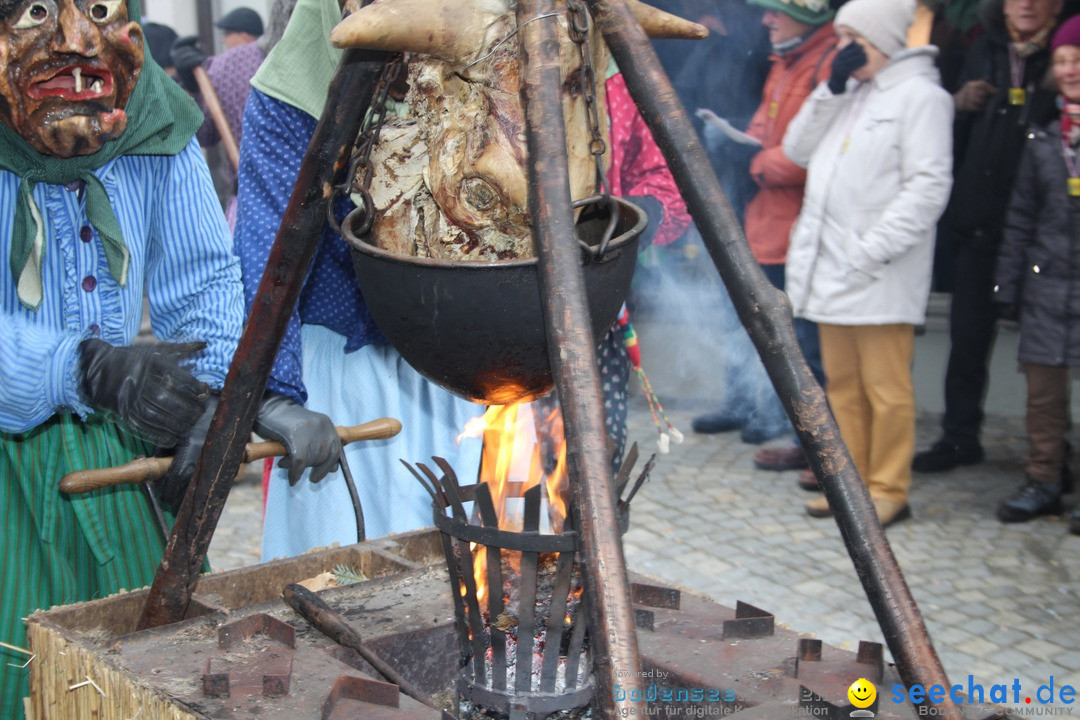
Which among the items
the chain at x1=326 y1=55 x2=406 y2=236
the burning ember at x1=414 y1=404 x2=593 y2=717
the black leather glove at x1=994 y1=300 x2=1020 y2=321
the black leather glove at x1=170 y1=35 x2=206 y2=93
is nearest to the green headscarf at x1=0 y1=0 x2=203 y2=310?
the chain at x1=326 y1=55 x2=406 y2=236

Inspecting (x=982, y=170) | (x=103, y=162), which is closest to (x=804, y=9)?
(x=982, y=170)

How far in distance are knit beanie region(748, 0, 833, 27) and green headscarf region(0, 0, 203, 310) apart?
451 centimetres

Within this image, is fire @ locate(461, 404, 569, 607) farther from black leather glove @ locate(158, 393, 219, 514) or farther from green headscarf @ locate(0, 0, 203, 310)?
green headscarf @ locate(0, 0, 203, 310)

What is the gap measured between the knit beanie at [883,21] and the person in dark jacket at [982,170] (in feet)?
2.33

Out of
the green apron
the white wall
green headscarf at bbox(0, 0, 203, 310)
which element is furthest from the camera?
the white wall

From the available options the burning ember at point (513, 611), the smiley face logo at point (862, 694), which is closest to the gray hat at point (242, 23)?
the burning ember at point (513, 611)

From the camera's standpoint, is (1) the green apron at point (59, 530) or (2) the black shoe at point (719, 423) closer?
(1) the green apron at point (59, 530)

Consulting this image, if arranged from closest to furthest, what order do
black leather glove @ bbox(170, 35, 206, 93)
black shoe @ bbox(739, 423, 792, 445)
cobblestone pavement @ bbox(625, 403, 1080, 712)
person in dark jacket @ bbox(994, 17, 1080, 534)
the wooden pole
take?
the wooden pole → cobblestone pavement @ bbox(625, 403, 1080, 712) → person in dark jacket @ bbox(994, 17, 1080, 534) → black leather glove @ bbox(170, 35, 206, 93) → black shoe @ bbox(739, 423, 792, 445)

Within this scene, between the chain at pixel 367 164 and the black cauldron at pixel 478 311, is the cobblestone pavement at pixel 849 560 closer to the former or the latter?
the black cauldron at pixel 478 311

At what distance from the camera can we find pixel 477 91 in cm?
225

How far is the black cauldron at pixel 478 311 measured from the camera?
2.08 m

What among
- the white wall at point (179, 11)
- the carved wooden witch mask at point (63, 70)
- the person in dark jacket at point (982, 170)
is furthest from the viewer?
the white wall at point (179, 11)

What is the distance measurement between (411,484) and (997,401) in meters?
5.46

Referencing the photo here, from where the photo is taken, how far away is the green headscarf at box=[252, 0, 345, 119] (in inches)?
127
